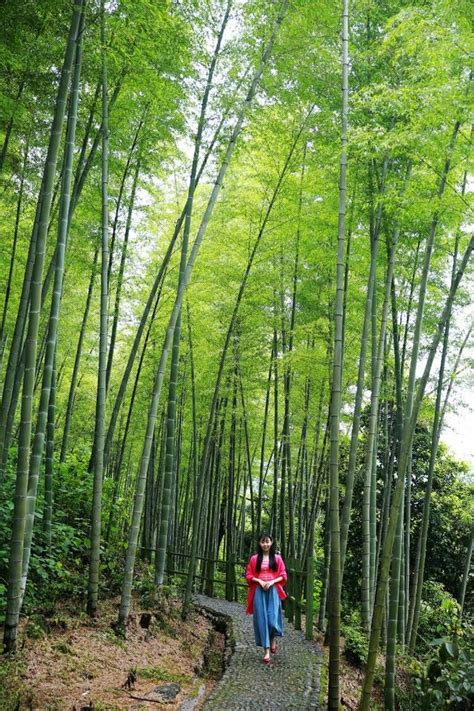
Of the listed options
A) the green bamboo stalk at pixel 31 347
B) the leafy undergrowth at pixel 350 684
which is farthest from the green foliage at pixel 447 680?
the green bamboo stalk at pixel 31 347

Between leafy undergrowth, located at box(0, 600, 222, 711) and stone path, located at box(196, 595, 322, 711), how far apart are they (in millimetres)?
198

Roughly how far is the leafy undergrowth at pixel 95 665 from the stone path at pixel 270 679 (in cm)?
20

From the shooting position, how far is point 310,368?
22.2ft

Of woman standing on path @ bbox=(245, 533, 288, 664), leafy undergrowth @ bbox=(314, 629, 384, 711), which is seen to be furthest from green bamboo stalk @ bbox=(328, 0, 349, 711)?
woman standing on path @ bbox=(245, 533, 288, 664)

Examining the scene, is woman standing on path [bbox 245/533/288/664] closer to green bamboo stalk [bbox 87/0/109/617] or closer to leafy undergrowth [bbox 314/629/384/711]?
leafy undergrowth [bbox 314/629/384/711]

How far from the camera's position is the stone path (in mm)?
3440

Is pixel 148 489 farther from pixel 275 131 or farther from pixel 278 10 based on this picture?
pixel 278 10

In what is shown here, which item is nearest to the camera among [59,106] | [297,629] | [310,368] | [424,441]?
[59,106]

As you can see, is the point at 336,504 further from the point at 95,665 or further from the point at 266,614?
the point at 95,665

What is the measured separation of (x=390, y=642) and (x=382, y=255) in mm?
3631

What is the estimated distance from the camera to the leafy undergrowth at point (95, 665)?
2.97 m

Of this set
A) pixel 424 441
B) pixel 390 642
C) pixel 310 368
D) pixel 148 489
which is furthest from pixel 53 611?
pixel 424 441

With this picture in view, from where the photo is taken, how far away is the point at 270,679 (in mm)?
3957

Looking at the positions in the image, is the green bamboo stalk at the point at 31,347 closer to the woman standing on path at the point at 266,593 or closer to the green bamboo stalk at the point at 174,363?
the green bamboo stalk at the point at 174,363
